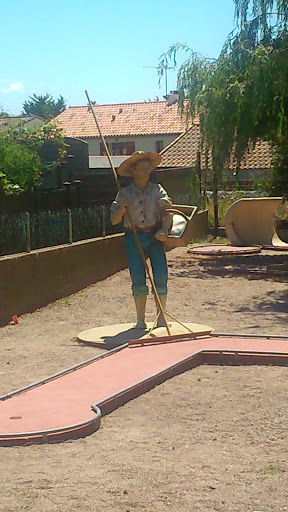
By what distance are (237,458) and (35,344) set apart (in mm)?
4358

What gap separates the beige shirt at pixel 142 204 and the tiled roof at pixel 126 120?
40.6 metres

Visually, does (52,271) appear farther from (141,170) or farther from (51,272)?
(141,170)

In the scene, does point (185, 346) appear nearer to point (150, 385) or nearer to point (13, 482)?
point (150, 385)

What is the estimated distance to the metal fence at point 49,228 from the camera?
36.4 feet

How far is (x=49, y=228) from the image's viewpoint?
12.1m

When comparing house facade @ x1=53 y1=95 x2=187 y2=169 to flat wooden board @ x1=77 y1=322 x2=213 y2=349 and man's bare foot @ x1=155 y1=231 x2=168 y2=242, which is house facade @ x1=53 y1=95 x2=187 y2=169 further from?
man's bare foot @ x1=155 y1=231 x2=168 y2=242

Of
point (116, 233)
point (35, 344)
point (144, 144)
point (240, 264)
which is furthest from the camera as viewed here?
point (144, 144)

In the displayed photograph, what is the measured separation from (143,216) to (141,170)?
509 mm

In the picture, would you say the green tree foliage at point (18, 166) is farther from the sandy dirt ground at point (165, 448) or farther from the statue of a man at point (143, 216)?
the statue of a man at point (143, 216)

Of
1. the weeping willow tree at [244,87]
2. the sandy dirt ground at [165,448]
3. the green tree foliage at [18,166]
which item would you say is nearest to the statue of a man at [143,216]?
the sandy dirt ground at [165,448]

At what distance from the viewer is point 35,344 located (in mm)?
8945

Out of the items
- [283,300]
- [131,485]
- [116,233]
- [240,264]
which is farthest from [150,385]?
[240,264]

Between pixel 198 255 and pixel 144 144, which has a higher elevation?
pixel 144 144

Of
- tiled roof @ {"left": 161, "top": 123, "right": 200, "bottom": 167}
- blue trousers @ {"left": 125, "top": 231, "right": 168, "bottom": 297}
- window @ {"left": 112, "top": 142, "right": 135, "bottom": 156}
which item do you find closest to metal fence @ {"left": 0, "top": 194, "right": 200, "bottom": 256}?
blue trousers @ {"left": 125, "top": 231, "right": 168, "bottom": 297}
